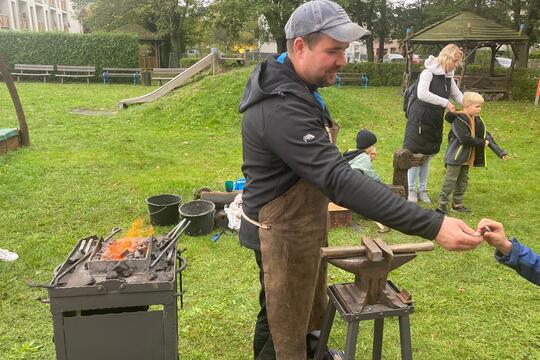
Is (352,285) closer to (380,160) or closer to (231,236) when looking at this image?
(231,236)

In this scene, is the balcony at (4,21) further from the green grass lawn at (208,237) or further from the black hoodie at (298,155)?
the black hoodie at (298,155)

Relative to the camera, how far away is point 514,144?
10.3 meters

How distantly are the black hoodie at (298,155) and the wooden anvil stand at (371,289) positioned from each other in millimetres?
292

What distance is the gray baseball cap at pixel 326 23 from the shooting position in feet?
7.06

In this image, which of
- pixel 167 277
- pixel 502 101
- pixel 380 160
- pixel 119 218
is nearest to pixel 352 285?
pixel 167 277

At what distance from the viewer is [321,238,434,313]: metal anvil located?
2309mm

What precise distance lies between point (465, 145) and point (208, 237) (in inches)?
138

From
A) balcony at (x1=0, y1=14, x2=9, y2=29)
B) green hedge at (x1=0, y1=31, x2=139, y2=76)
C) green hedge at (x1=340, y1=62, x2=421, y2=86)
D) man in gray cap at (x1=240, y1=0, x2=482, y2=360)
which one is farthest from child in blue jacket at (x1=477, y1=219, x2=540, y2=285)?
balcony at (x1=0, y1=14, x2=9, y2=29)

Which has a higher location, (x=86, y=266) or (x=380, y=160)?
(x=86, y=266)

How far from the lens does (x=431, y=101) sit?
590 cm

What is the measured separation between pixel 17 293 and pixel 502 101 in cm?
1847

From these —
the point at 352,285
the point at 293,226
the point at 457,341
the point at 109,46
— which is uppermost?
the point at 109,46

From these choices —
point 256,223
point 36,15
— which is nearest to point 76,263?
point 256,223

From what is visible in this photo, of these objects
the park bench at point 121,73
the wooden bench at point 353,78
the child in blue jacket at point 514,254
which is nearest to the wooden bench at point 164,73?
the park bench at point 121,73
